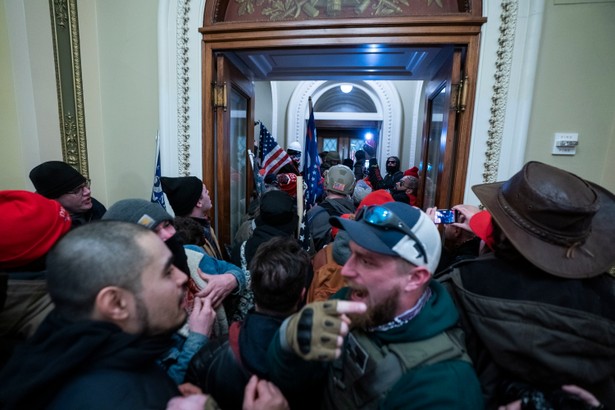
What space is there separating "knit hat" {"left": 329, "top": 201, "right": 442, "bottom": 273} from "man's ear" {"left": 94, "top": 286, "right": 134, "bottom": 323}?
679mm

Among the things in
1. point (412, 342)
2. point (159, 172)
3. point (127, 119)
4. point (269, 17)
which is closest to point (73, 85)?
point (127, 119)

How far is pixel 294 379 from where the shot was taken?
906mm

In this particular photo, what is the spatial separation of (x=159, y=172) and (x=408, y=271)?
7.58 ft

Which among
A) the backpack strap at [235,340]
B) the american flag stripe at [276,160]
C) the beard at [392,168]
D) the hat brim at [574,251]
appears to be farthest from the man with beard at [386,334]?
the beard at [392,168]

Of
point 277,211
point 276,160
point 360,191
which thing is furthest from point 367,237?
point 360,191

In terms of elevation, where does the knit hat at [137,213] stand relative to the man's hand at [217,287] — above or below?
above

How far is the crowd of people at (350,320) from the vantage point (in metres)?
0.72

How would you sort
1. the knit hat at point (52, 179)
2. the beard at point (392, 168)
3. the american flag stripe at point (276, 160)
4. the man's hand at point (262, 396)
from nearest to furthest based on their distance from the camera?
the man's hand at point (262, 396) < the knit hat at point (52, 179) < the american flag stripe at point (276, 160) < the beard at point (392, 168)

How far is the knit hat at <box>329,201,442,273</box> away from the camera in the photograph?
942 mm

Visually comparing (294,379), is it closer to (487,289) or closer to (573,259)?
(487,289)

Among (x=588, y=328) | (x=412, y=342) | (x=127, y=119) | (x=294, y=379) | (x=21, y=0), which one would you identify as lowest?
(x=294, y=379)

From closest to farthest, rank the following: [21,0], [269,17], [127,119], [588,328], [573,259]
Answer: [588,328], [573,259], [21,0], [269,17], [127,119]

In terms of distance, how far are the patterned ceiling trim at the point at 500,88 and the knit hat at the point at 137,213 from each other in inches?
86.2

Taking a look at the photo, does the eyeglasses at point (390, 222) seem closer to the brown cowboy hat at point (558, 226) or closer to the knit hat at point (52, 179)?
the brown cowboy hat at point (558, 226)
